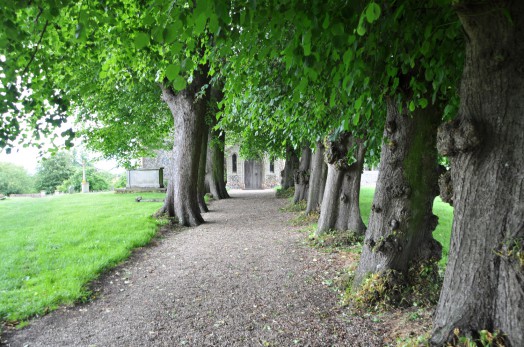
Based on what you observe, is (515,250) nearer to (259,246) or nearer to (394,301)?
(394,301)

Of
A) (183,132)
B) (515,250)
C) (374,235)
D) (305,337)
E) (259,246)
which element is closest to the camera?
(515,250)

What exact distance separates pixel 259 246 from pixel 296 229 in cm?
231

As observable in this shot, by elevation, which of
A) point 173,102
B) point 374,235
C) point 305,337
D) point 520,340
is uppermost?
point 173,102

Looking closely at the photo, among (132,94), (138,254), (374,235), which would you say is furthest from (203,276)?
(132,94)

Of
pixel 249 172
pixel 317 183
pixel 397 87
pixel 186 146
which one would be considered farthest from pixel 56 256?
pixel 249 172

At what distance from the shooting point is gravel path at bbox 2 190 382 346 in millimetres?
3963

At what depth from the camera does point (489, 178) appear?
287cm

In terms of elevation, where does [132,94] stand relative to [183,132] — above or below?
above

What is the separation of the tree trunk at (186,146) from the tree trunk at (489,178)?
9235 mm

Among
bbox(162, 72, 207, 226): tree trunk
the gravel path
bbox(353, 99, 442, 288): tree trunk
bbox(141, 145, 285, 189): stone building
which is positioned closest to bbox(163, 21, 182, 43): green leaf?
the gravel path

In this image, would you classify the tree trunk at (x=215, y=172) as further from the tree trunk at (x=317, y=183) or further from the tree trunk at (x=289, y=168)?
the tree trunk at (x=317, y=183)

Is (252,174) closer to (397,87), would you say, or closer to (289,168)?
(289,168)

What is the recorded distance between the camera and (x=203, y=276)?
6.28 metres

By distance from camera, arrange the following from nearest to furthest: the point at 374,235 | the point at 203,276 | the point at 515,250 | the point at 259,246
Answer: the point at 515,250 → the point at 374,235 → the point at 203,276 → the point at 259,246
